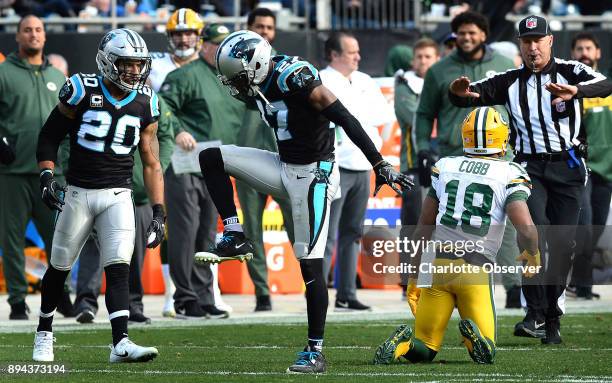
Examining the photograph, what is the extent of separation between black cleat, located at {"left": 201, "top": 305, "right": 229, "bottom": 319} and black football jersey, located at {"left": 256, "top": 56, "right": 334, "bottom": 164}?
3478 mm

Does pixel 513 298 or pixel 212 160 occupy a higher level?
pixel 212 160


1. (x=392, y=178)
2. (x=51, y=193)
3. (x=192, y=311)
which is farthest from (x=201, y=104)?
(x=392, y=178)

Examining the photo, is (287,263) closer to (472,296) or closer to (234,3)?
(234,3)

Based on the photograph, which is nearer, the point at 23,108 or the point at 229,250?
the point at 229,250

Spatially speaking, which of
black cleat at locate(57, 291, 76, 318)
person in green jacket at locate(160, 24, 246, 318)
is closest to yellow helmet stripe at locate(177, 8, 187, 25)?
person in green jacket at locate(160, 24, 246, 318)

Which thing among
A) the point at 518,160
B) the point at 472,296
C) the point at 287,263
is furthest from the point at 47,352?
the point at 287,263

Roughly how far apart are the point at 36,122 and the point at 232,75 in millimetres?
3871

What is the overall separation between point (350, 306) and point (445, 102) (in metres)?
1.78

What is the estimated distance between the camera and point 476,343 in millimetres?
7223

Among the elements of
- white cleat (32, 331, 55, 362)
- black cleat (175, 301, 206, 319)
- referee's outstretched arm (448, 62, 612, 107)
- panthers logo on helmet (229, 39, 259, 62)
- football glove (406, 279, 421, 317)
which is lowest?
black cleat (175, 301, 206, 319)

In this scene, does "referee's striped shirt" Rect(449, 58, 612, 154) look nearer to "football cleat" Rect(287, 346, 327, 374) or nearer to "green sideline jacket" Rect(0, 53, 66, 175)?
"football cleat" Rect(287, 346, 327, 374)

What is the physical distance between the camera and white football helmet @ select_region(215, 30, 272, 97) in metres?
7.26

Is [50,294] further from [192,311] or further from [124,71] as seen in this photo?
[192,311]

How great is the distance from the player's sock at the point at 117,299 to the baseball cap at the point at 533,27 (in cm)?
283
